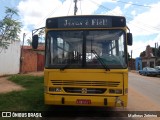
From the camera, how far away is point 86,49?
933 centimetres

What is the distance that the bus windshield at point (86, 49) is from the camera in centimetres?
923

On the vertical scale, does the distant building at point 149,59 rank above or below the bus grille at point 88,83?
above

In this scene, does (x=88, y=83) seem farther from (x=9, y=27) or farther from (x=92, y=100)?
(x=9, y=27)

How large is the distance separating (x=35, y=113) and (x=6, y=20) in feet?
28.3

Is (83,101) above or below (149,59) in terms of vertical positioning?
below

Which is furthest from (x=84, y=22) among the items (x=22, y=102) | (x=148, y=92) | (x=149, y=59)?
(x=149, y=59)

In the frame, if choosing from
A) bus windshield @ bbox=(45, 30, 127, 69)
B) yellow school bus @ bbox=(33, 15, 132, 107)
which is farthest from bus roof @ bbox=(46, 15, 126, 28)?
bus windshield @ bbox=(45, 30, 127, 69)

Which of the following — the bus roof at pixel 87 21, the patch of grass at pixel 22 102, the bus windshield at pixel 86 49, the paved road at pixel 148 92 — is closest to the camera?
the bus windshield at pixel 86 49

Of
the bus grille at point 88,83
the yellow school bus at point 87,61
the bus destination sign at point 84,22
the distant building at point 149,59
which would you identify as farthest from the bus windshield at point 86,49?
the distant building at point 149,59

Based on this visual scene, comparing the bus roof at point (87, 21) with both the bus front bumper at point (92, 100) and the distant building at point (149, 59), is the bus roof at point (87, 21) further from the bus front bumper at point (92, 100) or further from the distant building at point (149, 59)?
the distant building at point (149, 59)

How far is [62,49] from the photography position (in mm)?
9438

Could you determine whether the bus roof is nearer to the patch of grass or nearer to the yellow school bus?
the yellow school bus

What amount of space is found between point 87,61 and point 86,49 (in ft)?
1.28

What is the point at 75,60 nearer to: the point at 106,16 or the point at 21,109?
the point at 106,16
